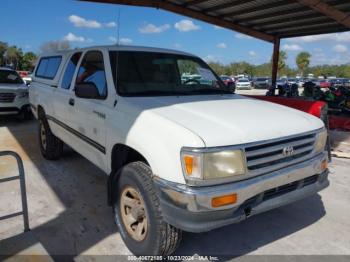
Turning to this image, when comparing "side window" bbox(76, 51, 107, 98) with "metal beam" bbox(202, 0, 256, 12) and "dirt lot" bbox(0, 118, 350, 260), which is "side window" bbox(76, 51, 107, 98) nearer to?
"dirt lot" bbox(0, 118, 350, 260)

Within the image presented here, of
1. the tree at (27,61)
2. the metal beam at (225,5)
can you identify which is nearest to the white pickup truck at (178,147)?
the metal beam at (225,5)

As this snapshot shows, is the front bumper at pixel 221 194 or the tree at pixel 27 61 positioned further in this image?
the tree at pixel 27 61

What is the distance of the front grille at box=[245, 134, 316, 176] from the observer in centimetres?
273

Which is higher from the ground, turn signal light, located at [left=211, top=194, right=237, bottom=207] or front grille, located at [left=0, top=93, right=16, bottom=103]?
turn signal light, located at [left=211, top=194, right=237, bottom=207]

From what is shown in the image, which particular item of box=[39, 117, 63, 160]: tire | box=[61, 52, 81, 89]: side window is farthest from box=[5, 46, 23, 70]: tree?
box=[61, 52, 81, 89]: side window

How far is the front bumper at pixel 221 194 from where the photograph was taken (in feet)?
Result: 8.21

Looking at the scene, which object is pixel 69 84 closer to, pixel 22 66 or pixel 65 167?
pixel 65 167

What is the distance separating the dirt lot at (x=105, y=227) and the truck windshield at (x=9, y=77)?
270 inches

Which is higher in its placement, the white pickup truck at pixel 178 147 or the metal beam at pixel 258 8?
the metal beam at pixel 258 8

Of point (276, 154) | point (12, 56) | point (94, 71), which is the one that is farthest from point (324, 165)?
point (12, 56)

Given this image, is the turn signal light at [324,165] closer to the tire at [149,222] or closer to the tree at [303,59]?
the tire at [149,222]

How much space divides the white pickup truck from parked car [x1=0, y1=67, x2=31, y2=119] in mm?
6867

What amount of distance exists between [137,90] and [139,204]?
1.27 meters

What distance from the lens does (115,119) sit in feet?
11.2
